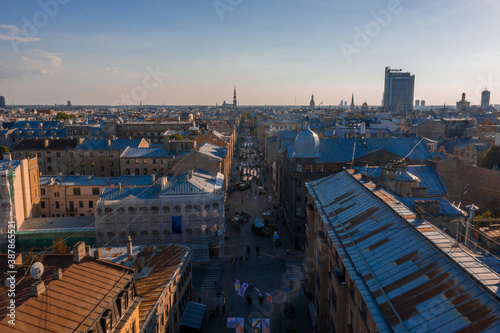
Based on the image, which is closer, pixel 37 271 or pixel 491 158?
pixel 37 271

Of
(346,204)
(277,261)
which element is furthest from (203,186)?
(346,204)

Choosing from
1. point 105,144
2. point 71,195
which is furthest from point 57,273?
point 105,144

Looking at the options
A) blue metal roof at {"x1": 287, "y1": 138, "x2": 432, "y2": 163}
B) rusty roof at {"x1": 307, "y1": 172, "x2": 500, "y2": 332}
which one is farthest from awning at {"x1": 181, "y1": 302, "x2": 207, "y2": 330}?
blue metal roof at {"x1": 287, "y1": 138, "x2": 432, "y2": 163}

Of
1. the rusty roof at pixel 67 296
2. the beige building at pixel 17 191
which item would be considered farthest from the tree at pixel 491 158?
the beige building at pixel 17 191

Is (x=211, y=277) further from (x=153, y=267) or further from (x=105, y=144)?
(x=105, y=144)

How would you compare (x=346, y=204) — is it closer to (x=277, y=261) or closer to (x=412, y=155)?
(x=277, y=261)
